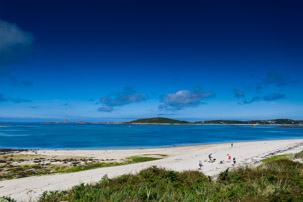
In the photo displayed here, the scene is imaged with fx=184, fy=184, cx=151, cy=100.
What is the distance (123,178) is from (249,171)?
19.1 feet

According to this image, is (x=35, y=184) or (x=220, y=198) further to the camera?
(x=35, y=184)

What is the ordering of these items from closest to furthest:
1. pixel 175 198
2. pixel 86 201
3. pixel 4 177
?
1. pixel 86 201
2. pixel 175 198
3. pixel 4 177

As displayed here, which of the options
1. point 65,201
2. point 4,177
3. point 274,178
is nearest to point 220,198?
point 274,178

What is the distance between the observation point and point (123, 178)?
24.0 ft

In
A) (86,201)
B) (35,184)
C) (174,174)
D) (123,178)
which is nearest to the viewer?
(86,201)

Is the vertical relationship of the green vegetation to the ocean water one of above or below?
above

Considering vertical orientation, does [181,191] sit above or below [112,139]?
above

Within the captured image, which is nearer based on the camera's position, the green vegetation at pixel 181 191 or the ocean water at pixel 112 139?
the green vegetation at pixel 181 191

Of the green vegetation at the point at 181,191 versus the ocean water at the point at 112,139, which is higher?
the green vegetation at the point at 181,191

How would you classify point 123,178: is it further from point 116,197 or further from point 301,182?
point 301,182

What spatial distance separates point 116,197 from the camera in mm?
4766

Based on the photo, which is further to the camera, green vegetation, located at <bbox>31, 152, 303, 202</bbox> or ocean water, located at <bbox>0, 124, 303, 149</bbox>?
ocean water, located at <bbox>0, 124, 303, 149</bbox>

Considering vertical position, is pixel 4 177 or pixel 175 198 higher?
pixel 175 198

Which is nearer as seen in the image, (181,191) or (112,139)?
(181,191)
